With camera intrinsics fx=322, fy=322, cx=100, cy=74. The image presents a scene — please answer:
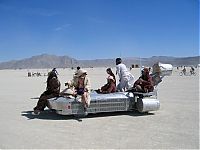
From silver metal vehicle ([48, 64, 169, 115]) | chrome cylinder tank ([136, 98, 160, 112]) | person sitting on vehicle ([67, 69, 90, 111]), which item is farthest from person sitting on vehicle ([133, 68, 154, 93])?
person sitting on vehicle ([67, 69, 90, 111])

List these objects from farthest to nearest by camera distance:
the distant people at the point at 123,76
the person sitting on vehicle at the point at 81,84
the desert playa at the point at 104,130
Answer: the distant people at the point at 123,76 → the person sitting on vehicle at the point at 81,84 → the desert playa at the point at 104,130

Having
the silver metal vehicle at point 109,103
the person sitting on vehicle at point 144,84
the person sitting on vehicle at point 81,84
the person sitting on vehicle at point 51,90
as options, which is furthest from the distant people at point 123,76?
the person sitting on vehicle at point 51,90

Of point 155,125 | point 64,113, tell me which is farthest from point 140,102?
point 64,113

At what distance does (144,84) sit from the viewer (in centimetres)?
1098

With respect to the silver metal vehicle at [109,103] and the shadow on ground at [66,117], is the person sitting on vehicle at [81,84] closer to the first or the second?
the silver metal vehicle at [109,103]

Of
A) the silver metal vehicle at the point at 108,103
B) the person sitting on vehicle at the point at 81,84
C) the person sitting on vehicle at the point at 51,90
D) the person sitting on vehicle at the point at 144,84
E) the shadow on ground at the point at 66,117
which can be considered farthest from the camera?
the person sitting on vehicle at the point at 144,84

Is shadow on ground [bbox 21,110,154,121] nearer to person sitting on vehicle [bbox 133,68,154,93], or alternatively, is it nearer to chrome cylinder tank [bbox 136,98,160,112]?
chrome cylinder tank [bbox 136,98,160,112]

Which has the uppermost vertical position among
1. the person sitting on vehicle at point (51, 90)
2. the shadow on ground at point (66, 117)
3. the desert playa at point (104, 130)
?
the person sitting on vehicle at point (51, 90)

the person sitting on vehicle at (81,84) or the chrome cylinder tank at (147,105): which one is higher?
the person sitting on vehicle at (81,84)

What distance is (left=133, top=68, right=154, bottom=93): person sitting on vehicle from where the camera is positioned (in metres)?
10.8

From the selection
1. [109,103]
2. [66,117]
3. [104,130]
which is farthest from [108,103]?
[104,130]

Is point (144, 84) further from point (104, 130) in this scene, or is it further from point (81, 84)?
point (104, 130)

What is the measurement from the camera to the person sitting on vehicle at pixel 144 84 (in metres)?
10.8

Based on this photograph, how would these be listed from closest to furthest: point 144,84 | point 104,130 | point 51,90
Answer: point 104,130 → point 51,90 → point 144,84
